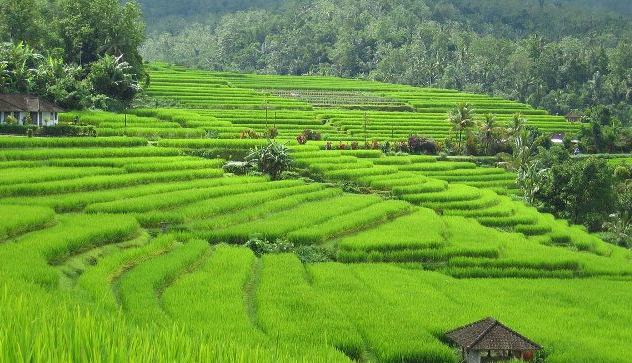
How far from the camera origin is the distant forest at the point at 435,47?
76688mm

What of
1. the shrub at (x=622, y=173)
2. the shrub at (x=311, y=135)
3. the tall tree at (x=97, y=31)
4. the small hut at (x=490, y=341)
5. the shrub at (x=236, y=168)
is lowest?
the small hut at (x=490, y=341)

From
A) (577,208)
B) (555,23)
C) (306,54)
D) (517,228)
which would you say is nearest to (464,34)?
(306,54)

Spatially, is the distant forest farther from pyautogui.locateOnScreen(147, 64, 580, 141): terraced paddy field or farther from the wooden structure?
pyautogui.locateOnScreen(147, 64, 580, 141): terraced paddy field

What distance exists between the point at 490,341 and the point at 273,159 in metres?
17.4

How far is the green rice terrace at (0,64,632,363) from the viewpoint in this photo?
9617 millimetres

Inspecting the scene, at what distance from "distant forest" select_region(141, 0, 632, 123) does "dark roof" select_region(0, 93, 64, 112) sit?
163 feet

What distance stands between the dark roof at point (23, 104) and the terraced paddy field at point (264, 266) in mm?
5877

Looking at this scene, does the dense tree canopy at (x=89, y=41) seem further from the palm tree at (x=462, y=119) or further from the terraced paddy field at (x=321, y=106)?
the palm tree at (x=462, y=119)

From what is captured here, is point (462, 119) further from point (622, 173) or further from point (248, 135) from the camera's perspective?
point (248, 135)

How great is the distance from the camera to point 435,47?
292 feet

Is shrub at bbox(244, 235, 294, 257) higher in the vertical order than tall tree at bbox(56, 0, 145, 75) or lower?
lower

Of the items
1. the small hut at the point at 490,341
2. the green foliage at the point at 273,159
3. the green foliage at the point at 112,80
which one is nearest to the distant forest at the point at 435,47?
the green foliage at the point at 112,80

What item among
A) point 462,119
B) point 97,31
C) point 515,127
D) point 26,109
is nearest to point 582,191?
point 515,127

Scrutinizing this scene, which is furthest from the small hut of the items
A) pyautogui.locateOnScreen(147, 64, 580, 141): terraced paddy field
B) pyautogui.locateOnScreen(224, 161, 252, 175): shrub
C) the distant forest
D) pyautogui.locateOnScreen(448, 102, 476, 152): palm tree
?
the distant forest
